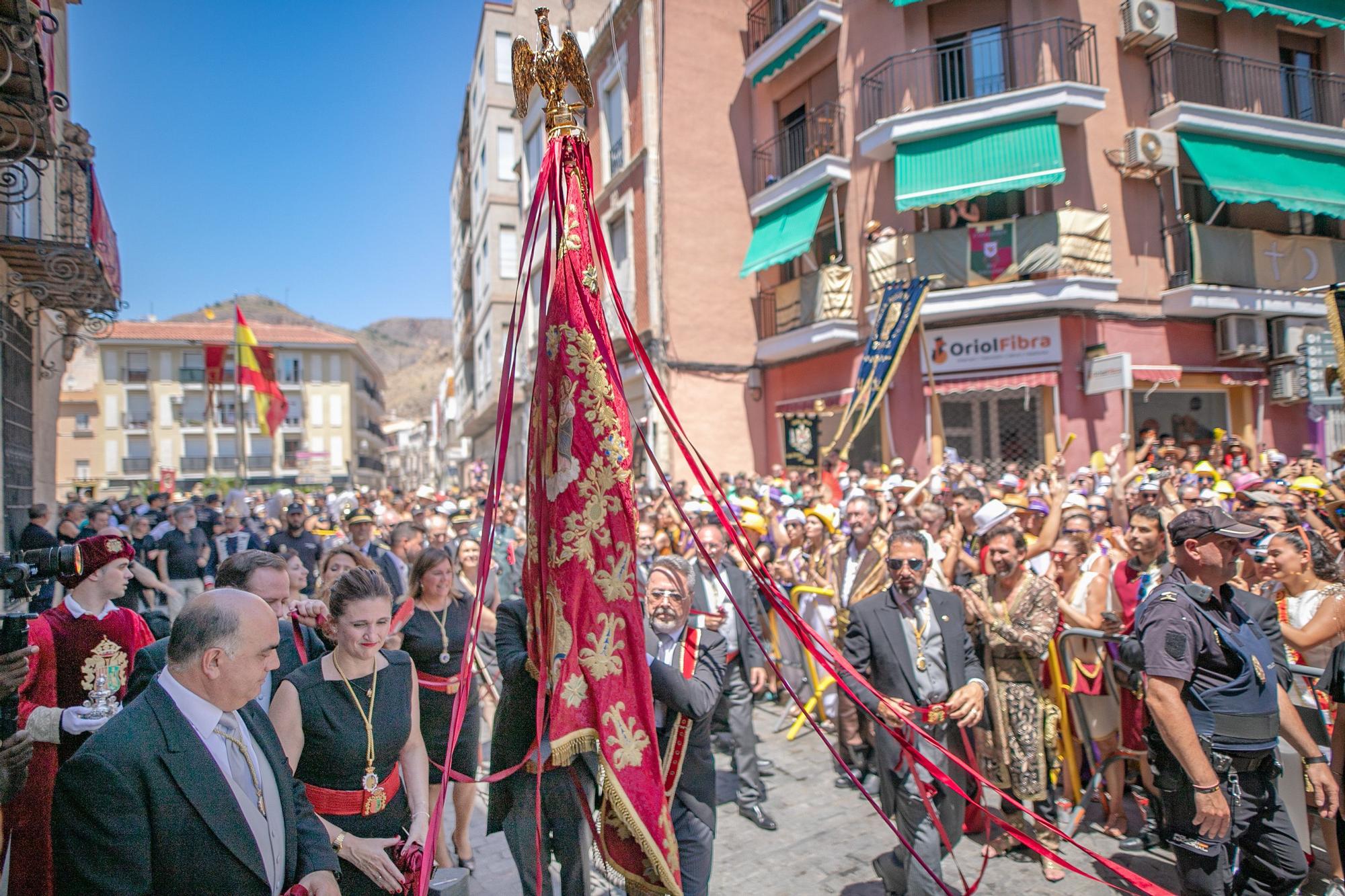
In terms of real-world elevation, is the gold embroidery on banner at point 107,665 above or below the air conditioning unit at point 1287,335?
below

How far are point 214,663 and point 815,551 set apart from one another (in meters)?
6.25

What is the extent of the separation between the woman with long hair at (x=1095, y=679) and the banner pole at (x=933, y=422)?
25.6ft

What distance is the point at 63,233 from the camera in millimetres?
9586

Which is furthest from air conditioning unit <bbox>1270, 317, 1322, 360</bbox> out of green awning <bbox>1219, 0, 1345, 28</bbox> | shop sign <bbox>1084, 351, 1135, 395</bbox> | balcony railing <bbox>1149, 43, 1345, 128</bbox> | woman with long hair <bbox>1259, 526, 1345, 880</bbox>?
woman with long hair <bbox>1259, 526, 1345, 880</bbox>

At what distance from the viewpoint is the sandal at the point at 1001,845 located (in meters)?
4.80

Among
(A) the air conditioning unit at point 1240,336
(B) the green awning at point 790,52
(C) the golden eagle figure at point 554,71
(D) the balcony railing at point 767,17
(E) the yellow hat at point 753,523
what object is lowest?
(E) the yellow hat at point 753,523

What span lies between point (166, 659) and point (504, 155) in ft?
95.1

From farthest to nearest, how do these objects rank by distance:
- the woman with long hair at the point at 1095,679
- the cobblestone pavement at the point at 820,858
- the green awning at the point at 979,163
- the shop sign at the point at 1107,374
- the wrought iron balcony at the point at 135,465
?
the wrought iron balcony at the point at 135,465, the green awning at the point at 979,163, the shop sign at the point at 1107,374, the woman with long hair at the point at 1095,679, the cobblestone pavement at the point at 820,858

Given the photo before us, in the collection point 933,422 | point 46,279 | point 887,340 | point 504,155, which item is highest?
point 504,155

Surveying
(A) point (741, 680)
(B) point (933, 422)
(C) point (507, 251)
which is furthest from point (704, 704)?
(C) point (507, 251)

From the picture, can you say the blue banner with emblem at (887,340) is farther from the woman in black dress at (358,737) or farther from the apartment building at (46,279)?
the apartment building at (46,279)

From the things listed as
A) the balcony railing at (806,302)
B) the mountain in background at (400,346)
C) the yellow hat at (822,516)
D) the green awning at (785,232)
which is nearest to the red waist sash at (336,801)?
the yellow hat at (822,516)

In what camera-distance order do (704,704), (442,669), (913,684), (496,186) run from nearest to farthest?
(704,704) < (913,684) < (442,669) < (496,186)

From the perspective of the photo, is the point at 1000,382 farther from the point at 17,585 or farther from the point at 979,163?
the point at 17,585
